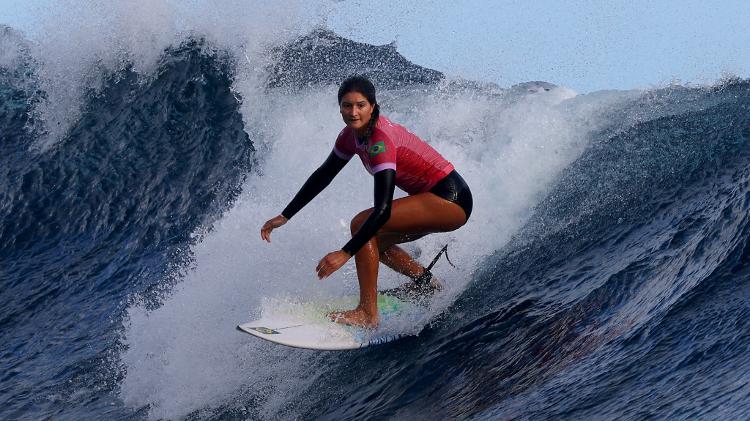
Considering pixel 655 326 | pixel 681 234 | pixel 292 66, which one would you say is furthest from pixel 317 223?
pixel 292 66

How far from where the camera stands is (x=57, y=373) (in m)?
7.09

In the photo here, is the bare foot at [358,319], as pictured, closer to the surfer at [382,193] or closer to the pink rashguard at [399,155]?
the surfer at [382,193]

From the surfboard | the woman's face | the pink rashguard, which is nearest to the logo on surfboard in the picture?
the surfboard

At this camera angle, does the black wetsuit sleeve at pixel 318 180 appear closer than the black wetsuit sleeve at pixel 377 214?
No

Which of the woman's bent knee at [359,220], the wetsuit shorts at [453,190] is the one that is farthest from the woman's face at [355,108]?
the wetsuit shorts at [453,190]

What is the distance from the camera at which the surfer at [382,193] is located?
5.28 metres

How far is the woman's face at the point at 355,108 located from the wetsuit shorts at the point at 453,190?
0.72 meters

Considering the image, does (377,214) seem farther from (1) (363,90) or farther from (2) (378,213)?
(1) (363,90)

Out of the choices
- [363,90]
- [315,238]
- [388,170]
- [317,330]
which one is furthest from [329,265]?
[315,238]

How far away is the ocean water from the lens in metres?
5.09

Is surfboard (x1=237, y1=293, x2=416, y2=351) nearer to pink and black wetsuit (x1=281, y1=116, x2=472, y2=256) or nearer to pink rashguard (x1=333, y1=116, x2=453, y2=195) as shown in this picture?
pink and black wetsuit (x1=281, y1=116, x2=472, y2=256)

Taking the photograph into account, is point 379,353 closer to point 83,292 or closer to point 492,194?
point 492,194

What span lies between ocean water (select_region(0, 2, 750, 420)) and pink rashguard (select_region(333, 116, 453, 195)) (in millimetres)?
1011

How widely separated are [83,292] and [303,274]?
9.60 feet
